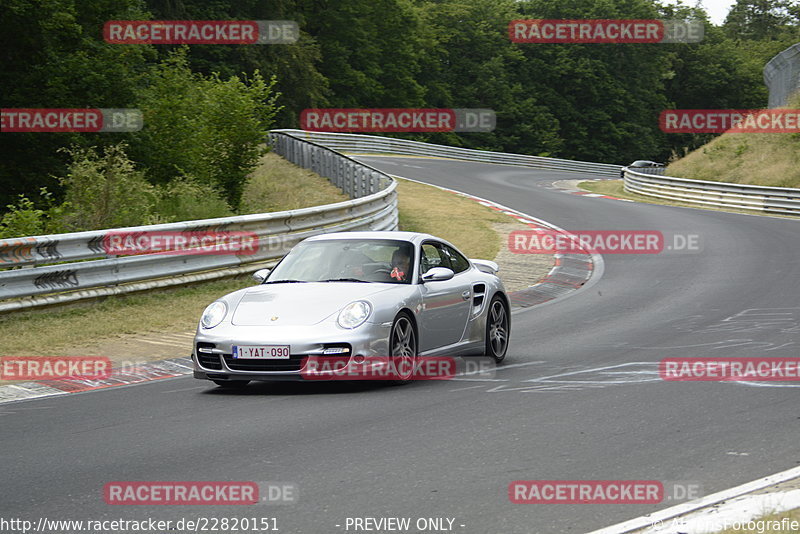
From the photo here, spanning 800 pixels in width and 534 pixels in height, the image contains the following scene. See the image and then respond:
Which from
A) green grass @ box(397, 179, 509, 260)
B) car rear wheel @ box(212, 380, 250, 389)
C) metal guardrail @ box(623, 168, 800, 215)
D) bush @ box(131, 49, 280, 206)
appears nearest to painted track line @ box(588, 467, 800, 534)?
car rear wheel @ box(212, 380, 250, 389)

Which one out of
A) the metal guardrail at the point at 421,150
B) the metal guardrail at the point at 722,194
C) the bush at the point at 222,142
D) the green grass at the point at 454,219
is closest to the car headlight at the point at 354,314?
the green grass at the point at 454,219

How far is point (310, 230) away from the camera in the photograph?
57.6ft

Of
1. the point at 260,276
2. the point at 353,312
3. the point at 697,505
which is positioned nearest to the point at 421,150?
the point at 260,276

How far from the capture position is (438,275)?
31.8ft

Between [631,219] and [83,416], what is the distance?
2388 centimetres

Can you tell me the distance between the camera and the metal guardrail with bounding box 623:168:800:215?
107ft

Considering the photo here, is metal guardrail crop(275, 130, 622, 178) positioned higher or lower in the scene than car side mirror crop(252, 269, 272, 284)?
higher

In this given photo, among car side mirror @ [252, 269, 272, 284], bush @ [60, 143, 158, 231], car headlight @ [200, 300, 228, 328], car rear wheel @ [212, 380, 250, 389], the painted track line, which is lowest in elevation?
car rear wheel @ [212, 380, 250, 389]

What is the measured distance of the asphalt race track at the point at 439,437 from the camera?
5383mm

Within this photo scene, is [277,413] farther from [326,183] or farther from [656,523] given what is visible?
[326,183]

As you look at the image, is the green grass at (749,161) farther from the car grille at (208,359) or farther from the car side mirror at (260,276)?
the car grille at (208,359)

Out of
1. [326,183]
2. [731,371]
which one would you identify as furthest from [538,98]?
[731,371]

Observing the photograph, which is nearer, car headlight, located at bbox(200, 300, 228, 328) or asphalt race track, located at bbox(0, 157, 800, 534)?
asphalt race track, located at bbox(0, 157, 800, 534)

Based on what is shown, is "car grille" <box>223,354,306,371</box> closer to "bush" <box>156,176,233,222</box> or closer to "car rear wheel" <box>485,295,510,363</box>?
"car rear wheel" <box>485,295,510,363</box>
